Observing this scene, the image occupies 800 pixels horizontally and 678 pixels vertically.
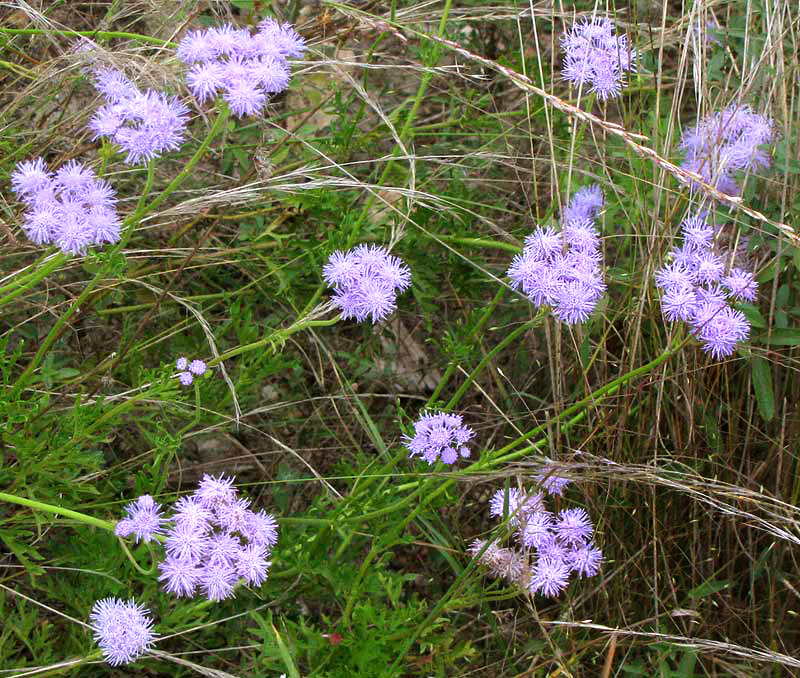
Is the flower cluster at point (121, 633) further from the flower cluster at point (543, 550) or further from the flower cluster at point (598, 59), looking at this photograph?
the flower cluster at point (598, 59)

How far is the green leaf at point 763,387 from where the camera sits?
9.98ft

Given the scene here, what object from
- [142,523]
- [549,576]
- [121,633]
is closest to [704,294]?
[549,576]

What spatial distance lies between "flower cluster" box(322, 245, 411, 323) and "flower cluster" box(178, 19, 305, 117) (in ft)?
1.47

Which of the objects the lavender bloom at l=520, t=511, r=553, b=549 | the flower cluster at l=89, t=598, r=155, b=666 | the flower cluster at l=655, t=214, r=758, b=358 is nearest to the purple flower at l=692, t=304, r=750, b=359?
the flower cluster at l=655, t=214, r=758, b=358

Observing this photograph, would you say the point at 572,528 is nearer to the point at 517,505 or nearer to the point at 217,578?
the point at 517,505

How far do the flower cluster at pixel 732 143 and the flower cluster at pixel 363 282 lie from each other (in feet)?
3.83

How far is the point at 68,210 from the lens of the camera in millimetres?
2338

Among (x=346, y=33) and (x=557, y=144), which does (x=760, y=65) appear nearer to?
(x=557, y=144)

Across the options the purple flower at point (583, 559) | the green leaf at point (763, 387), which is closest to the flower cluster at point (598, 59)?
the green leaf at point (763, 387)

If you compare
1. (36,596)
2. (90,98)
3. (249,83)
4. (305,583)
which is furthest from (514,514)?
(90,98)

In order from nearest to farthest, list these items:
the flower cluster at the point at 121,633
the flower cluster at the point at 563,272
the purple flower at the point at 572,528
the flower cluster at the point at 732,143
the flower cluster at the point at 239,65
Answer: the flower cluster at the point at 121,633
the flower cluster at the point at 239,65
the flower cluster at the point at 563,272
the purple flower at the point at 572,528
the flower cluster at the point at 732,143

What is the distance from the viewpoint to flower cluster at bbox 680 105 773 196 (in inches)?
125

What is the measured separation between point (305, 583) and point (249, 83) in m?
1.43

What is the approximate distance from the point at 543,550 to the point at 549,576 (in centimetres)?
7
